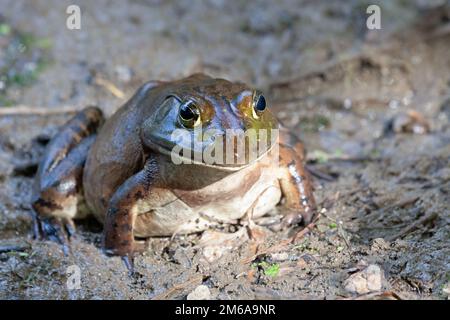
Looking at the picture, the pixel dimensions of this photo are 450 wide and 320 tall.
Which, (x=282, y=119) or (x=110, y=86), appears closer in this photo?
(x=282, y=119)

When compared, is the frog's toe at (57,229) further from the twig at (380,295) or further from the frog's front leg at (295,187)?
the twig at (380,295)

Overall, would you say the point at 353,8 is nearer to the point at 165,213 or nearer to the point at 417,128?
the point at 417,128

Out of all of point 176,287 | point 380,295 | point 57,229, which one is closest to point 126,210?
point 176,287

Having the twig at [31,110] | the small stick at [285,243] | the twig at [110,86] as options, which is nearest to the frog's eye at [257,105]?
the small stick at [285,243]

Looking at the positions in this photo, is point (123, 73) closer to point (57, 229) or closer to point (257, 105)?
point (57, 229)

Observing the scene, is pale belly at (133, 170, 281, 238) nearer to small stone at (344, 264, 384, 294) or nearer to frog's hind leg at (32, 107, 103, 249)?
frog's hind leg at (32, 107, 103, 249)

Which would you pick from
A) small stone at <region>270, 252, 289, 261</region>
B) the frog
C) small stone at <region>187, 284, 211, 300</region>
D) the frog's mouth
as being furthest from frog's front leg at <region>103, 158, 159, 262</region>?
small stone at <region>270, 252, 289, 261</region>
